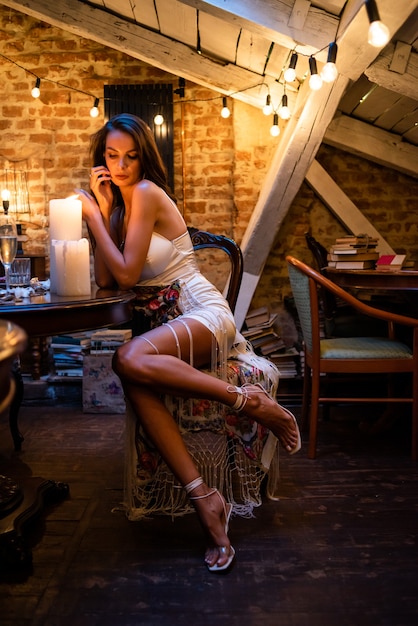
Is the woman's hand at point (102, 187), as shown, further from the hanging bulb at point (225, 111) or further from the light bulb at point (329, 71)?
the hanging bulb at point (225, 111)

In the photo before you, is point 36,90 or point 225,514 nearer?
point 225,514

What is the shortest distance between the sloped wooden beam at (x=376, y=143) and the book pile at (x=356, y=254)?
48.6 inches

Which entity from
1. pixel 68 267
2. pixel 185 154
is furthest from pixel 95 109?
pixel 68 267

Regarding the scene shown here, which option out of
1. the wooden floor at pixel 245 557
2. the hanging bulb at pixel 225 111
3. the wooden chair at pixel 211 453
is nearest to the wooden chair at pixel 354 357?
the wooden floor at pixel 245 557

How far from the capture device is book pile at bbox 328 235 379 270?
3.36 metres

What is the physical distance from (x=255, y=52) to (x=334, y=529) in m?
3.05

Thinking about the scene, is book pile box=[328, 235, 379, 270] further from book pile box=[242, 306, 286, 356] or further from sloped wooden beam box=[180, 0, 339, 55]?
sloped wooden beam box=[180, 0, 339, 55]

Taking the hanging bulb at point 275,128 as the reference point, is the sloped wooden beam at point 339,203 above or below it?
below

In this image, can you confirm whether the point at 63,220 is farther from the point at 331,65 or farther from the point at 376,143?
the point at 376,143

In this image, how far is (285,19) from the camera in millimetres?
2943

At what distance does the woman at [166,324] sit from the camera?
1.89 metres

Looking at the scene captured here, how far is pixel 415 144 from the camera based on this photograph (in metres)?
4.37

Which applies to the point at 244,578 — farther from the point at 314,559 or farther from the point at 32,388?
the point at 32,388

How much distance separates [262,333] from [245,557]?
255 centimetres
